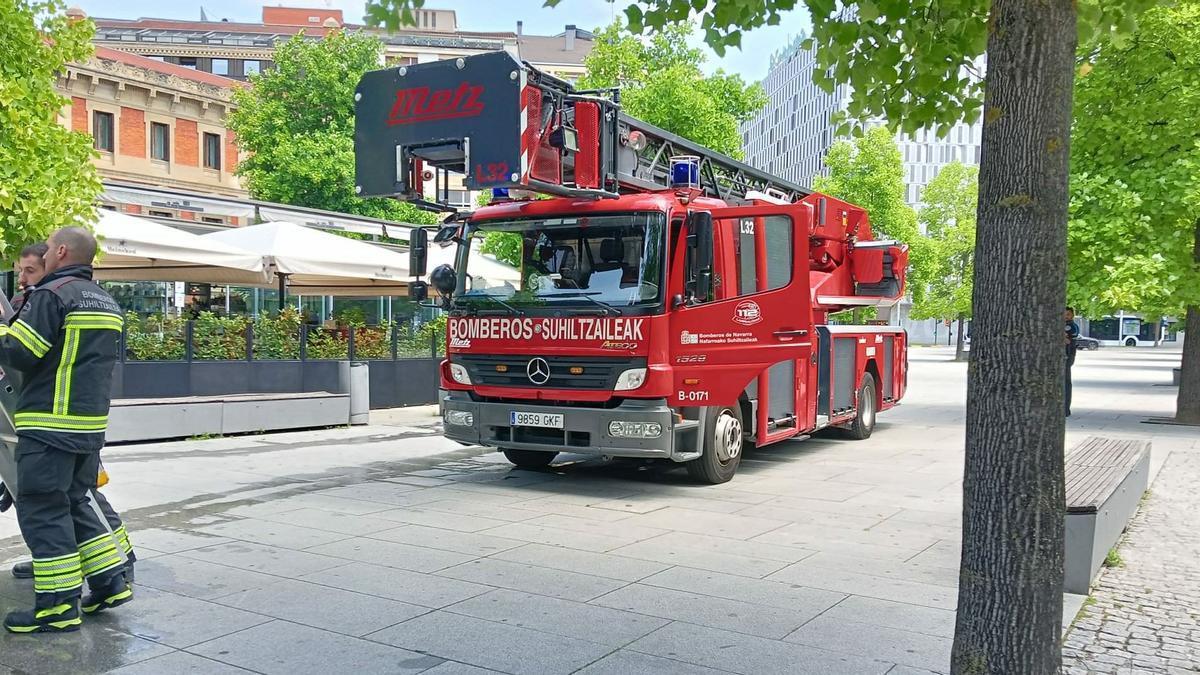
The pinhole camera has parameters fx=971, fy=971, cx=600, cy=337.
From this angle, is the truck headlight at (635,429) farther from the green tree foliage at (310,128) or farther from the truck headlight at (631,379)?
the green tree foliage at (310,128)

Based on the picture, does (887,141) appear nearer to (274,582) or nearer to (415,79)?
(415,79)

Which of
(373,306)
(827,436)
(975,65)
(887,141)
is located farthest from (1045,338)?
(887,141)

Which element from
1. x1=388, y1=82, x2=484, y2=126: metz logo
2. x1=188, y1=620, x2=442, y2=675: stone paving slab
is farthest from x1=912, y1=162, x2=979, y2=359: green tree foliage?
x1=188, y1=620, x2=442, y2=675: stone paving slab

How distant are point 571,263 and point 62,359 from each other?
482cm

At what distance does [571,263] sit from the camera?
8781mm

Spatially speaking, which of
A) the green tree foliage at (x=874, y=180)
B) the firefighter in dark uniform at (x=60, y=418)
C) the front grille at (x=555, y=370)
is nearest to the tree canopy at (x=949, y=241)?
the green tree foliage at (x=874, y=180)

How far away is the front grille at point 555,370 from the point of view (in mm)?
8320

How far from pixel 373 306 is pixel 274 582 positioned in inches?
531

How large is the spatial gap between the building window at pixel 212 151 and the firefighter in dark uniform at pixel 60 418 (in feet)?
146

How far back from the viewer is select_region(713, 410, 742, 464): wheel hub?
9047mm

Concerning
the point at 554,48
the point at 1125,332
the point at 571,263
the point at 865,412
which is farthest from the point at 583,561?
the point at 554,48

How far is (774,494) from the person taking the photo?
8.81m

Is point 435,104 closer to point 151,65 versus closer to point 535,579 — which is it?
point 535,579

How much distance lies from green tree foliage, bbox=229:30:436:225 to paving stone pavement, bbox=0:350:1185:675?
25.3 metres
